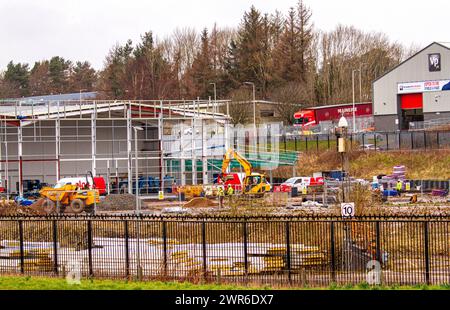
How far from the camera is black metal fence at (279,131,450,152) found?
69.8 metres

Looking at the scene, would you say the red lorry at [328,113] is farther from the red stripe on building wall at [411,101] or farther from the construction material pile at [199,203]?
the construction material pile at [199,203]

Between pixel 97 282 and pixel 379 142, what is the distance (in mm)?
56420

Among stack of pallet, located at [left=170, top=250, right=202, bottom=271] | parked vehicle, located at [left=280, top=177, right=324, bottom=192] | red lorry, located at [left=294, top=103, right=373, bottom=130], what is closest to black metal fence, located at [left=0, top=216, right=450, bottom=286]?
stack of pallet, located at [left=170, top=250, right=202, bottom=271]

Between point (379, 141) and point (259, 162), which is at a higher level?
point (379, 141)

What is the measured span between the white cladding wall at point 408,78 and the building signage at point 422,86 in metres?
0.37

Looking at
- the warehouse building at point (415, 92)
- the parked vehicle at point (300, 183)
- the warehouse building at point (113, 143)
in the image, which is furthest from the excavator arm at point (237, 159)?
the warehouse building at point (415, 92)

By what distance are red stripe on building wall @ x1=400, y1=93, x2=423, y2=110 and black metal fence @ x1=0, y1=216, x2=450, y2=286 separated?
55321 millimetres

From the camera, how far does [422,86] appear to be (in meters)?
78.1

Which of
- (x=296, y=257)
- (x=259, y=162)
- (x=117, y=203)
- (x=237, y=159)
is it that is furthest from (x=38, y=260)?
(x=259, y=162)

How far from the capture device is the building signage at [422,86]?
76.6 m

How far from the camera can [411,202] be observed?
47.8 metres

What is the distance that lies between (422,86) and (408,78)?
65.6 inches

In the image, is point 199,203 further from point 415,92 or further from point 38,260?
point 415,92
